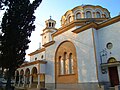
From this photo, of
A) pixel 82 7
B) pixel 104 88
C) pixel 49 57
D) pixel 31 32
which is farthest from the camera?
pixel 82 7

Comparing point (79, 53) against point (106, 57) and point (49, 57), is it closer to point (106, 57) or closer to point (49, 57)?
point (106, 57)

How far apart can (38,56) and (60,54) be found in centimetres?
987

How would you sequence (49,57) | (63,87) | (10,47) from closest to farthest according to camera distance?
(10,47) → (63,87) → (49,57)

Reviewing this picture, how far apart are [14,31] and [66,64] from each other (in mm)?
8077

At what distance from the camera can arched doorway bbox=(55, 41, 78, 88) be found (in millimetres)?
17161

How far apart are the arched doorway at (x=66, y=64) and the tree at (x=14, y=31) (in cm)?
573

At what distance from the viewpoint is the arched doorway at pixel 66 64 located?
17.2 meters

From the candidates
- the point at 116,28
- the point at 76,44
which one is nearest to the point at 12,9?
the point at 76,44

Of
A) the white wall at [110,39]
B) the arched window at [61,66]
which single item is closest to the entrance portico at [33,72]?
the arched window at [61,66]

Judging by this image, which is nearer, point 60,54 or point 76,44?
point 76,44

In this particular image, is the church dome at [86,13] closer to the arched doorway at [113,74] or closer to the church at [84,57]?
the church at [84,57]

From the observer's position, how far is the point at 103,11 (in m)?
→ 24.6

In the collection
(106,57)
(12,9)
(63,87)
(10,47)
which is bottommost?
(63,87)

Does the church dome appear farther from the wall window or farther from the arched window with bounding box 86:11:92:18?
the wall window
